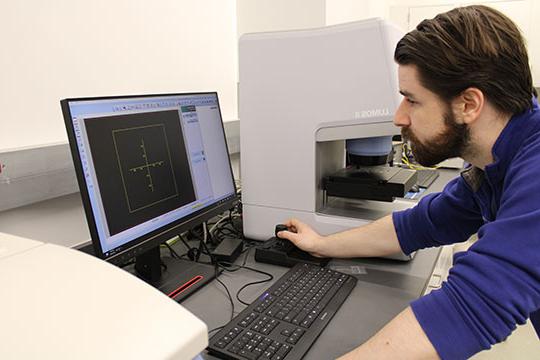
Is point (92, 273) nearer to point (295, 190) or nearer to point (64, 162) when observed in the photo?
point (64, 162)

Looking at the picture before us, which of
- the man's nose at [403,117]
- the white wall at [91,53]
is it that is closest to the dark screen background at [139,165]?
the white wall at [91,53]

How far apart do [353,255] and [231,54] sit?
101 cm

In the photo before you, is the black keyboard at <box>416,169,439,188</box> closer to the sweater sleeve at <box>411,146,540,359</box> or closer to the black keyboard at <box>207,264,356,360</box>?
the black keyboard at <box>207,264,356,360</box>

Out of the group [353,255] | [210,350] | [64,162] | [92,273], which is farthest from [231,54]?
[92,273]

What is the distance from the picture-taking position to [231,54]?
169 cm

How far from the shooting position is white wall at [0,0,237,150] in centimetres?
96

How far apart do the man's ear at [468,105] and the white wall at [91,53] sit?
0.90 m

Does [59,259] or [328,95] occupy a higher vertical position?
[328,95]

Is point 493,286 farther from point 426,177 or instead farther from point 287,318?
point 426,177

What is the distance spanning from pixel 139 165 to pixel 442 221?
2.28 ft

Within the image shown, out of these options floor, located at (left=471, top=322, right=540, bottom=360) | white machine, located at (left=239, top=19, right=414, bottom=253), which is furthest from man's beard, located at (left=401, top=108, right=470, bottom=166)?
floor, located at (left=471, top=322, right=540, bottom=360)

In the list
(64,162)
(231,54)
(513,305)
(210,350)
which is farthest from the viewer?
(231,54)

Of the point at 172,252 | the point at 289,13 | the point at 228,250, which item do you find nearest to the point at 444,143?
the point at 228,250

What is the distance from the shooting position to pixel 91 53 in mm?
1120
